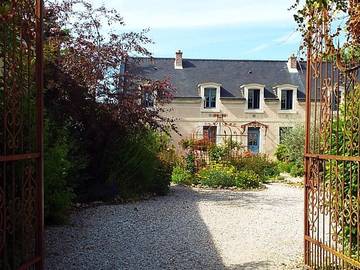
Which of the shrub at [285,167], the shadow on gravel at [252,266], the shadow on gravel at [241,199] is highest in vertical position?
the shadow on gravel at [252,266]

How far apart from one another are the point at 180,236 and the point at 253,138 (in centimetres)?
2454

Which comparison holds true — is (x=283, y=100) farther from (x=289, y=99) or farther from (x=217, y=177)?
(x=217, y=177)

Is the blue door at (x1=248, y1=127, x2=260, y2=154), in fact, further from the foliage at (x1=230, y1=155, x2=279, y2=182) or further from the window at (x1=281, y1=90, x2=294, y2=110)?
the foliage at (x1=230, y1=155, x2=279, y2=182)

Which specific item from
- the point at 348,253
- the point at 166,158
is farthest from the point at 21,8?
the point at 166,158

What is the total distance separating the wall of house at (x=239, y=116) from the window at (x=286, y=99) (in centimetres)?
33

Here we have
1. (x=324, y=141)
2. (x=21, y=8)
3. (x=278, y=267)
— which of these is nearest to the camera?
(x=21, y=8)

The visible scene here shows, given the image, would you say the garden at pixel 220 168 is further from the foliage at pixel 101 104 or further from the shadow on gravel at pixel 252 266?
the shadow on gravel at pixel 252 266

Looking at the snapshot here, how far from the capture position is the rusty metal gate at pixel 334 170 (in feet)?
14.5

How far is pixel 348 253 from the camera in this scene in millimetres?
4707

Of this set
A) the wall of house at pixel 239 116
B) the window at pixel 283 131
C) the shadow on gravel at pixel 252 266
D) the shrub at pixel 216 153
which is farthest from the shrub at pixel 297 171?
the shadow on gravel at pixel 252 266

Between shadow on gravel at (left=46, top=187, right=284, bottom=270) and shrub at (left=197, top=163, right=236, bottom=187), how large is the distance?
4667 mm

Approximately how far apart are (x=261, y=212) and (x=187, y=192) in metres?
3.68

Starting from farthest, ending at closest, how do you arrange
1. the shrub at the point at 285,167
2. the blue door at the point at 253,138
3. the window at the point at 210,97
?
the window at the point at 210,97 → the blue door at the point at 253,138 → the shrub at the point at 285,167

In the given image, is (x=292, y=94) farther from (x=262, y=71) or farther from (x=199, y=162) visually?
(x=199, y=162)
